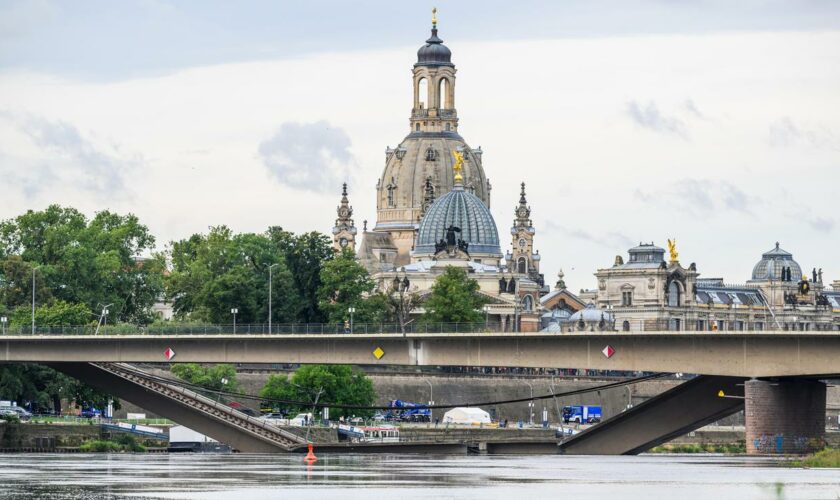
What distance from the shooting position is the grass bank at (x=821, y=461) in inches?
3851

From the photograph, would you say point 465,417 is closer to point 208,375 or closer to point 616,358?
point 208,375

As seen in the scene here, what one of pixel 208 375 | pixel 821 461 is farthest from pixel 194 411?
pixel 208 375

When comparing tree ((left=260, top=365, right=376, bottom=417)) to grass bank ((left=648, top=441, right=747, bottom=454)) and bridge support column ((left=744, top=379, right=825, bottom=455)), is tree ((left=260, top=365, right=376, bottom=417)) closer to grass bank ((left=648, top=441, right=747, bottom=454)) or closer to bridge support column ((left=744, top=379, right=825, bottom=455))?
grass bank ((left=648, top=441, right=747, bottom=454))

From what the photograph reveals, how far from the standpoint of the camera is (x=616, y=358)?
111 metres

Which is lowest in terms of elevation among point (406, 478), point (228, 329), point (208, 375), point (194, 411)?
point (406, 478)

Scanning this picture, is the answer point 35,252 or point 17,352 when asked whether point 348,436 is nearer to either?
point 17,352

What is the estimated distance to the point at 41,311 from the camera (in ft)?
528

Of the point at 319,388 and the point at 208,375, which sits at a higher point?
the point at 208,375

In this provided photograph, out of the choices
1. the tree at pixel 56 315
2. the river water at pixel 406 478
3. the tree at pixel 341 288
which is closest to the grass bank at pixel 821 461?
the river water at pixel 406 478

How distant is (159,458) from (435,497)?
45.1m

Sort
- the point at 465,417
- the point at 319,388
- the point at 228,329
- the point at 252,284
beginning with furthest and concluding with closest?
the point at 252,284 < the point at 465,417 < the point at 319,388 < the point at 228,329

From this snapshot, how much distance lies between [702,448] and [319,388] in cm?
2773

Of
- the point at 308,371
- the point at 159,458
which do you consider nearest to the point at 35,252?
the point at 308,371

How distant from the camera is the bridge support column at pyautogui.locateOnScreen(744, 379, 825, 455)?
10700 centimetres
